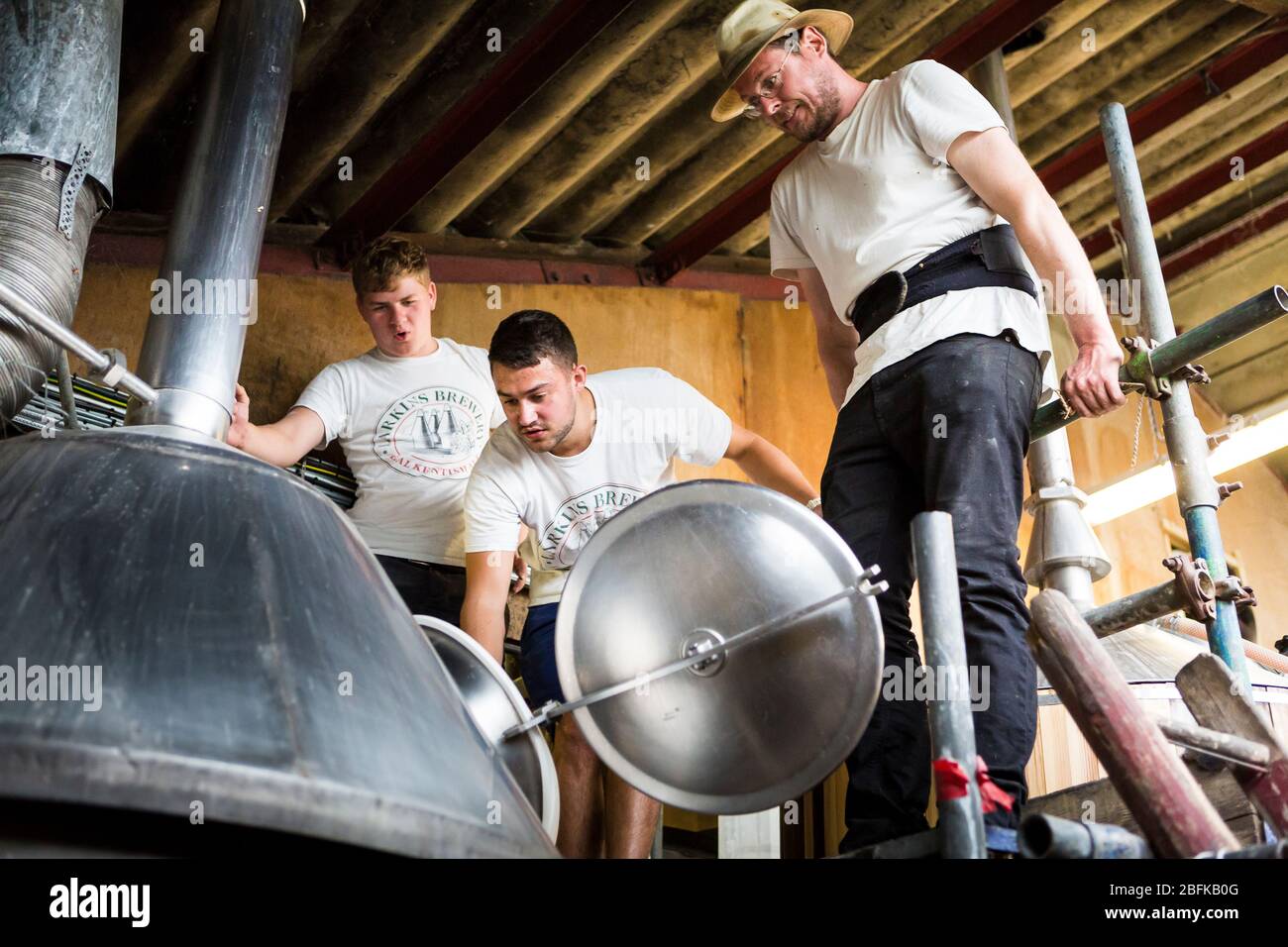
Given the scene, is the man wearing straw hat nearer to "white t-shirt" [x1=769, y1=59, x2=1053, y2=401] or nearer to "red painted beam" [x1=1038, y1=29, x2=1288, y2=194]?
"white t-shirt" [x1=769, y1=59, x2=1053, y2=401]

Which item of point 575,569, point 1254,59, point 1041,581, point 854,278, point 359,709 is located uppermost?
point 1254,59

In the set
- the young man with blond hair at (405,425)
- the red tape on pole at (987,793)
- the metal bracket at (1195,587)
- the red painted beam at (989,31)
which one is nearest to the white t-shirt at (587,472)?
the young man with blond hair at (405,425)

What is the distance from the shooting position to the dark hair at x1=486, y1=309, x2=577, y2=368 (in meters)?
3.76

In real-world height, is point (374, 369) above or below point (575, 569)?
above

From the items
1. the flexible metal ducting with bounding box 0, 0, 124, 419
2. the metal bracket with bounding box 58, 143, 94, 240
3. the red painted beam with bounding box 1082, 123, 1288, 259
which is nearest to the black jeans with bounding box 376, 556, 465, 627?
the flexible metal ducting with bounding box 0, 0, 124, 419

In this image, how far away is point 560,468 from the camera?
383cm

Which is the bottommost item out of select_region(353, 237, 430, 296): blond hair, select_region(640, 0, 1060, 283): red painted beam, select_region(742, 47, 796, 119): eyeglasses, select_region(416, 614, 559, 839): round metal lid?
select_region(416, 614, 559, 839): round metal lid

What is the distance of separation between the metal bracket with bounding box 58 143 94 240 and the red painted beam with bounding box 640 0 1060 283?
2265mm

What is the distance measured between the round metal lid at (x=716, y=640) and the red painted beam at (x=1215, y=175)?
556 cm

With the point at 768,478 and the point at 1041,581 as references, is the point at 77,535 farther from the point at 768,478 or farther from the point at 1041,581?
the point at 1041,581

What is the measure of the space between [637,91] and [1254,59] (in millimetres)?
2871

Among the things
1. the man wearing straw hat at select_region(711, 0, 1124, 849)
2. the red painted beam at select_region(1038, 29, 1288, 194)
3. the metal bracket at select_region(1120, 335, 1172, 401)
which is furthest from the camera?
the red painted beam at select_region(1038, 29, 1288, 194)

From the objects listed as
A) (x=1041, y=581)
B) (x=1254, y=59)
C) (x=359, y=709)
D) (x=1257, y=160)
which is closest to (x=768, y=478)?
(x=1041, y=581)
